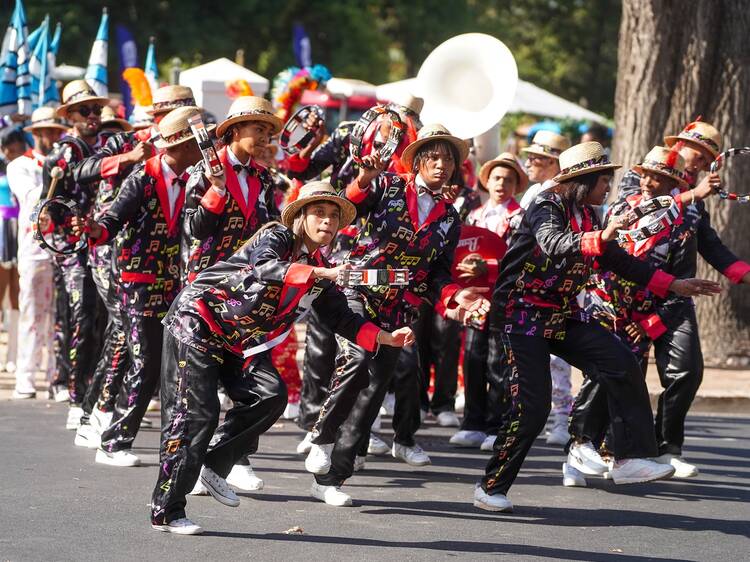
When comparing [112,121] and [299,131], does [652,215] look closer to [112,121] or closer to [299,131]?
[299,131]

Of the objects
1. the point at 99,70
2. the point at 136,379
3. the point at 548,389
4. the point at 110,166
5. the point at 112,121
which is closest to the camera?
the point at 548,389

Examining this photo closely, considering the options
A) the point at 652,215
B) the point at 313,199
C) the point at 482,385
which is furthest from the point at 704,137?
the point at 313,199

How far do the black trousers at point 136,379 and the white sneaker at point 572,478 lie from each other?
2.49 meters

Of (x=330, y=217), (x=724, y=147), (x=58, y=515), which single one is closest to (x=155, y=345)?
(x=58, y=515)

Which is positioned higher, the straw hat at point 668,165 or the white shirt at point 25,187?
the straw hat at point 668,165

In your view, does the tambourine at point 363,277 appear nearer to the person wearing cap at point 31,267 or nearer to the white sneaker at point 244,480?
the white sneaker at point 244,480

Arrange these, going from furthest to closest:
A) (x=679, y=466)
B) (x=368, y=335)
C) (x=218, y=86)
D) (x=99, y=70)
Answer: (x=218, y=86), (x=99, y=70), (x=679, y=466), (x=368, y=335)

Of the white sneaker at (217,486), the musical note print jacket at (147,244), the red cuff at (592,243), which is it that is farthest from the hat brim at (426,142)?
the white sneaker at (217,486)

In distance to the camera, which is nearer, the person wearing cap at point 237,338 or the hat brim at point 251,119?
the person wearing cap at point 237,338

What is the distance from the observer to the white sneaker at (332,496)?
7117 millimetres

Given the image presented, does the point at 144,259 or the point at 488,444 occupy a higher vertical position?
the point at 144,259

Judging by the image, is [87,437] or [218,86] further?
[218,86]

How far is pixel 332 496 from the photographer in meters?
7.13

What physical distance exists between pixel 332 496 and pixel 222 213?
5.52 feet
